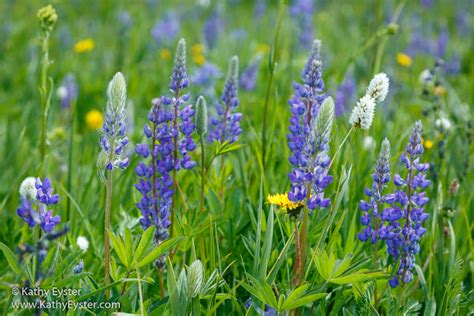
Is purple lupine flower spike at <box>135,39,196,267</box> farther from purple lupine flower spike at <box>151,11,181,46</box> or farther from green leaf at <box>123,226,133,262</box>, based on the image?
purple lupine flower spike at <box>151,11,181,46</box>

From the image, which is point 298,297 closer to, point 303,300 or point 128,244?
point 303,300

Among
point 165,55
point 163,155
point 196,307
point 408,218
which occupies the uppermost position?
point 165,55

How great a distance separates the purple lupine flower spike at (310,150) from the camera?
1.74m

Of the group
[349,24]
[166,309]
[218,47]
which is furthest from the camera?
[349,24]

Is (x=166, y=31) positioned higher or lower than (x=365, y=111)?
higher

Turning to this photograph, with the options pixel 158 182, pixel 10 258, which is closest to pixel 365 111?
pixel 158 182

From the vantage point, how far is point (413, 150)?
1941mm

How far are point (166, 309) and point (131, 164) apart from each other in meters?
1.06

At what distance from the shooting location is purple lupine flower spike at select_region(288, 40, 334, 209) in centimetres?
174

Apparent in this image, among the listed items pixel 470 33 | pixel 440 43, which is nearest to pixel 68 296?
pixel 440 43

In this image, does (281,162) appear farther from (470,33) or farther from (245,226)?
(470,33)

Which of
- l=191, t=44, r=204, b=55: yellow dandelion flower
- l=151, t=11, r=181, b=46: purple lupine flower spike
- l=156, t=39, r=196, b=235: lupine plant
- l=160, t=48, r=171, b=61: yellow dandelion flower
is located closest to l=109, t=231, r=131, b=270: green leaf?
l=156, t=39, r=196, b=235: lupine plant

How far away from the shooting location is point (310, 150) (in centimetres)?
175

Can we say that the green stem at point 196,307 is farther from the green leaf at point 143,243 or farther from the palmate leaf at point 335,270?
the palmate leaf at point 335,270
